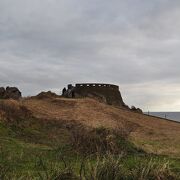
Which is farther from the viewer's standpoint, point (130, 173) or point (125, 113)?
point (125, 113)

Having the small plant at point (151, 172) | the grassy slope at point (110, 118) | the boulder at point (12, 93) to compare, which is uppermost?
the boulder at point (12, 93)

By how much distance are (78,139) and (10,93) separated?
11.2m

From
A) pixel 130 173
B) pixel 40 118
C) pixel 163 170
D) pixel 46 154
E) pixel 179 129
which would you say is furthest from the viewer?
pixel 179 129

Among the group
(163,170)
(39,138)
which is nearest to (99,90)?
(39,138)

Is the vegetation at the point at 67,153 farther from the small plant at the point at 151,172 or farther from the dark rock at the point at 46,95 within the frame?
the dark rock at the point at 46,95

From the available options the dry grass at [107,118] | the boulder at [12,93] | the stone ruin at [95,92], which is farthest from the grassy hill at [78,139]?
the stone ruin at [95,92]

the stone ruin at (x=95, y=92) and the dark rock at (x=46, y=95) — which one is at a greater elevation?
the stone ruin at (x=95, y=92)

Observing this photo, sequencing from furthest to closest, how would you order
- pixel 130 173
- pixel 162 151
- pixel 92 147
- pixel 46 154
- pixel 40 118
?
1. pixel 40 118
2. pixel 162 151
3. pixel 92 147
4. pixel 46 154
5. pixel 130 173

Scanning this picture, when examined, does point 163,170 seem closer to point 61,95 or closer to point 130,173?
point 130,173

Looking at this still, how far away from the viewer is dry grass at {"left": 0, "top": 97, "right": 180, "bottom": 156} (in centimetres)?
2116

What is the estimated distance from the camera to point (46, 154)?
15336 mm

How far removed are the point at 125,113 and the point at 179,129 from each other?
10.2ft

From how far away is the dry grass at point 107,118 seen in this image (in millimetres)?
21156

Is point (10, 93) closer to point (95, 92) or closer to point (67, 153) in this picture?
point (95, 92)
